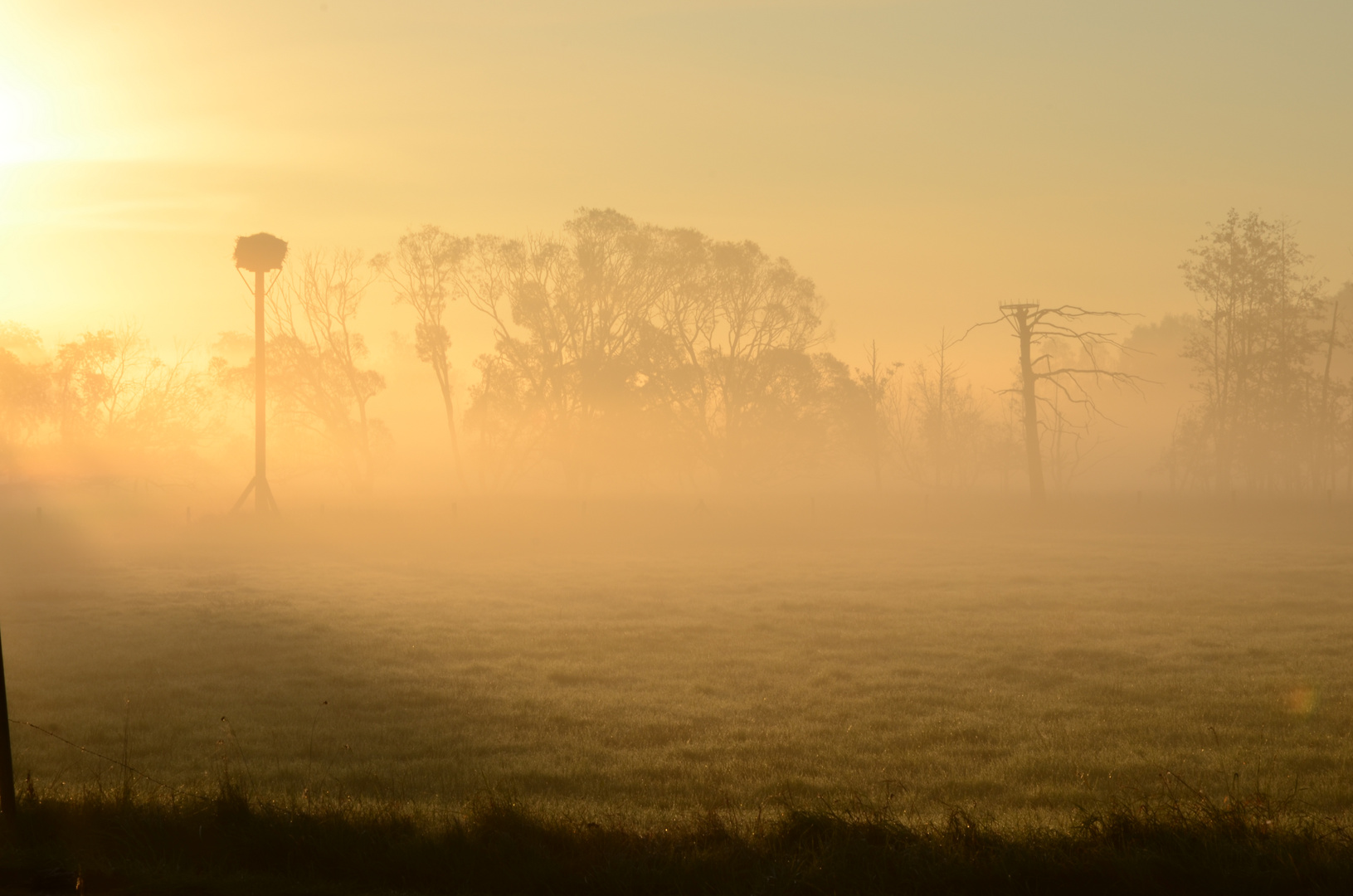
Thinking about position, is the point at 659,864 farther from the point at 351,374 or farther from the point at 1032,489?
the point at 351,374

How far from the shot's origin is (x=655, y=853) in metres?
6.29

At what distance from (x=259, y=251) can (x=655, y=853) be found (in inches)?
1751

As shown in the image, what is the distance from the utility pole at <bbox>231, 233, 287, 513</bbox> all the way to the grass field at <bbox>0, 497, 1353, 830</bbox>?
1056 centimetres

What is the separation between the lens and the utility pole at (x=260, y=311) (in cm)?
4481

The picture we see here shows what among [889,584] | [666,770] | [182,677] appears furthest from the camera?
[889,584]

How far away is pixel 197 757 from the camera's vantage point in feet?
33.2

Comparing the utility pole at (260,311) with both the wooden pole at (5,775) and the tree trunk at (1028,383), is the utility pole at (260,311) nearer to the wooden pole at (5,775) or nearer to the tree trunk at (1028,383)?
the tree trunk at (1028,383)

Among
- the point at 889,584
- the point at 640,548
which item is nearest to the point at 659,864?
the point at 889,584

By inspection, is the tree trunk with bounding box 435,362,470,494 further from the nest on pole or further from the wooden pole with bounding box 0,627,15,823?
the wooden pole with bounding box 0,627,15,823

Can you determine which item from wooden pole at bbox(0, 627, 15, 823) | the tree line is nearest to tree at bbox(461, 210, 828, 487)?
the tree line

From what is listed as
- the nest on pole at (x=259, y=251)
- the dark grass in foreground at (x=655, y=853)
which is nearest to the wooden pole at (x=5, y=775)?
the dark grass in foreground at (x=655, y=853)

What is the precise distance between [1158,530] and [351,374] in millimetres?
41796

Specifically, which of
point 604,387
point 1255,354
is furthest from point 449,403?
point 1255,354

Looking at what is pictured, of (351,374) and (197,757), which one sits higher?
(351,374)
